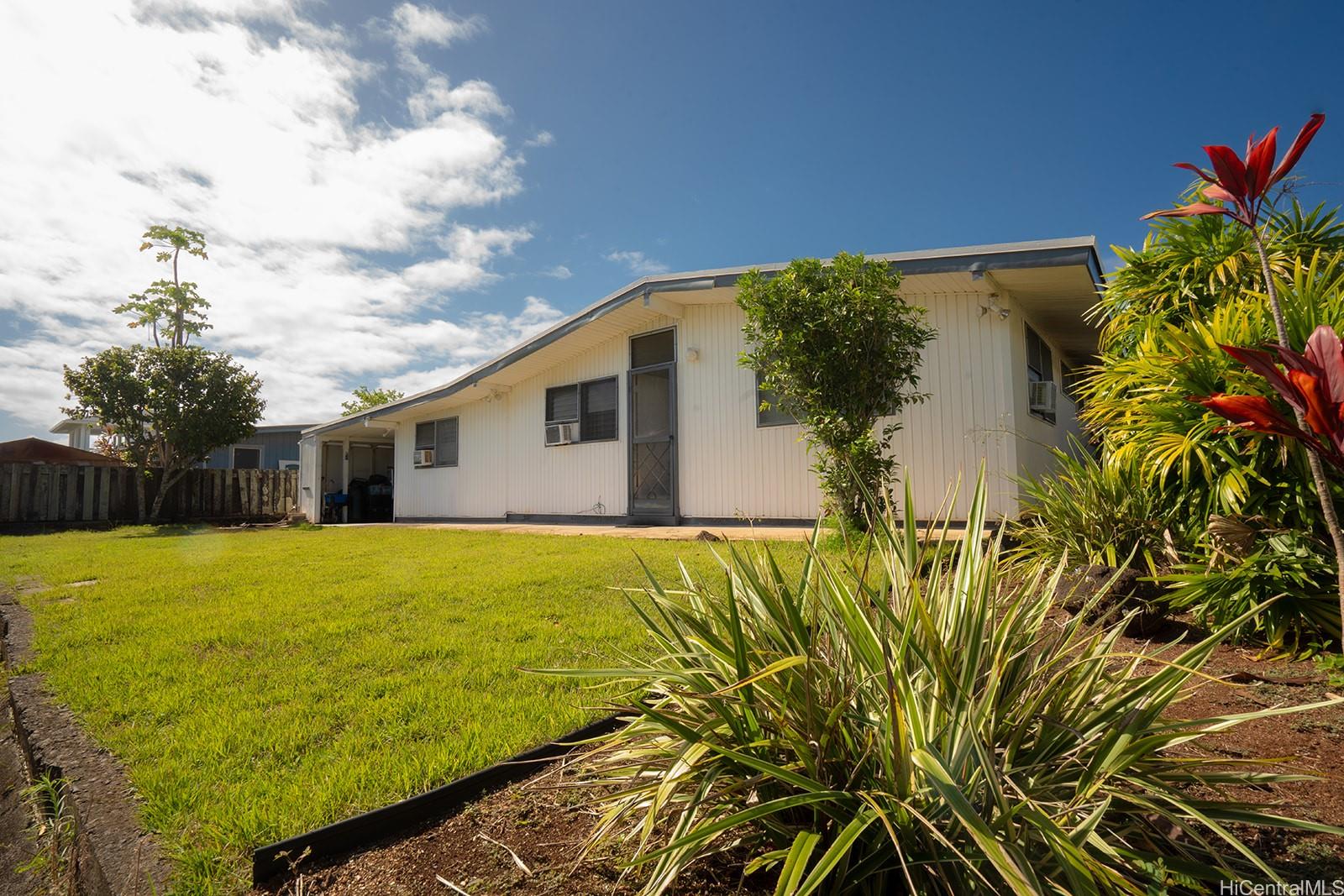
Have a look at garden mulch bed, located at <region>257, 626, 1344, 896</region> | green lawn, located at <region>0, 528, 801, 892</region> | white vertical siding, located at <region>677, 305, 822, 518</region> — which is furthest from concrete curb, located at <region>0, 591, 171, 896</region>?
white vertical siding, located at <region>677, 305, 822, 518</region>

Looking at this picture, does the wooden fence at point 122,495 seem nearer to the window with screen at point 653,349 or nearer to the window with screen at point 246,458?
the window with screen at point 246,458

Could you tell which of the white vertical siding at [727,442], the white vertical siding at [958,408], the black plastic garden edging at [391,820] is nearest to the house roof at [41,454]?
the white vertical siding at [727,442]

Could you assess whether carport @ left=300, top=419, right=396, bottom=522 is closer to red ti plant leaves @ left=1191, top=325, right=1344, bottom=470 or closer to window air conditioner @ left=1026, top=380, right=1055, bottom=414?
window air conditioner @ left=1026, top=380, right=1055, bottom=414

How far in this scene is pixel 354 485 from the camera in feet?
62.2

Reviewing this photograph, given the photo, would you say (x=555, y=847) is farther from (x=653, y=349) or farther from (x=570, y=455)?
(x=570, y=455)

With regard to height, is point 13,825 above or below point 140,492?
below

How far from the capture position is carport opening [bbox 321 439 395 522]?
18438mm

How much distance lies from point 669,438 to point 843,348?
4374 millimetres

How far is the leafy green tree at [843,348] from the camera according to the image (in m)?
5.84

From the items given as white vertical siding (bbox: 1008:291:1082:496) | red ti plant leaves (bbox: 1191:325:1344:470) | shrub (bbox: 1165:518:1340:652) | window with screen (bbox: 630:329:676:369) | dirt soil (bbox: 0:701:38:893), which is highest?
window with screen (bbox: 630:329:676:369)

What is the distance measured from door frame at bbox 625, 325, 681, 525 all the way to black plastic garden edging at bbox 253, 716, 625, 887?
306 inches

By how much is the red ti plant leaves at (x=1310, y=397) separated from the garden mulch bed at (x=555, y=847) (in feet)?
1.89

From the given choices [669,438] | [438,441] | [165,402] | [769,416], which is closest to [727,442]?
[769,416]

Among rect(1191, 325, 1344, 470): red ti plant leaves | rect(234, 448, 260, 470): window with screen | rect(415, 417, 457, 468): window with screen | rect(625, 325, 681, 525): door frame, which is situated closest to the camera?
rect(1191, 325, 1344, 470): red ti plant leaves
